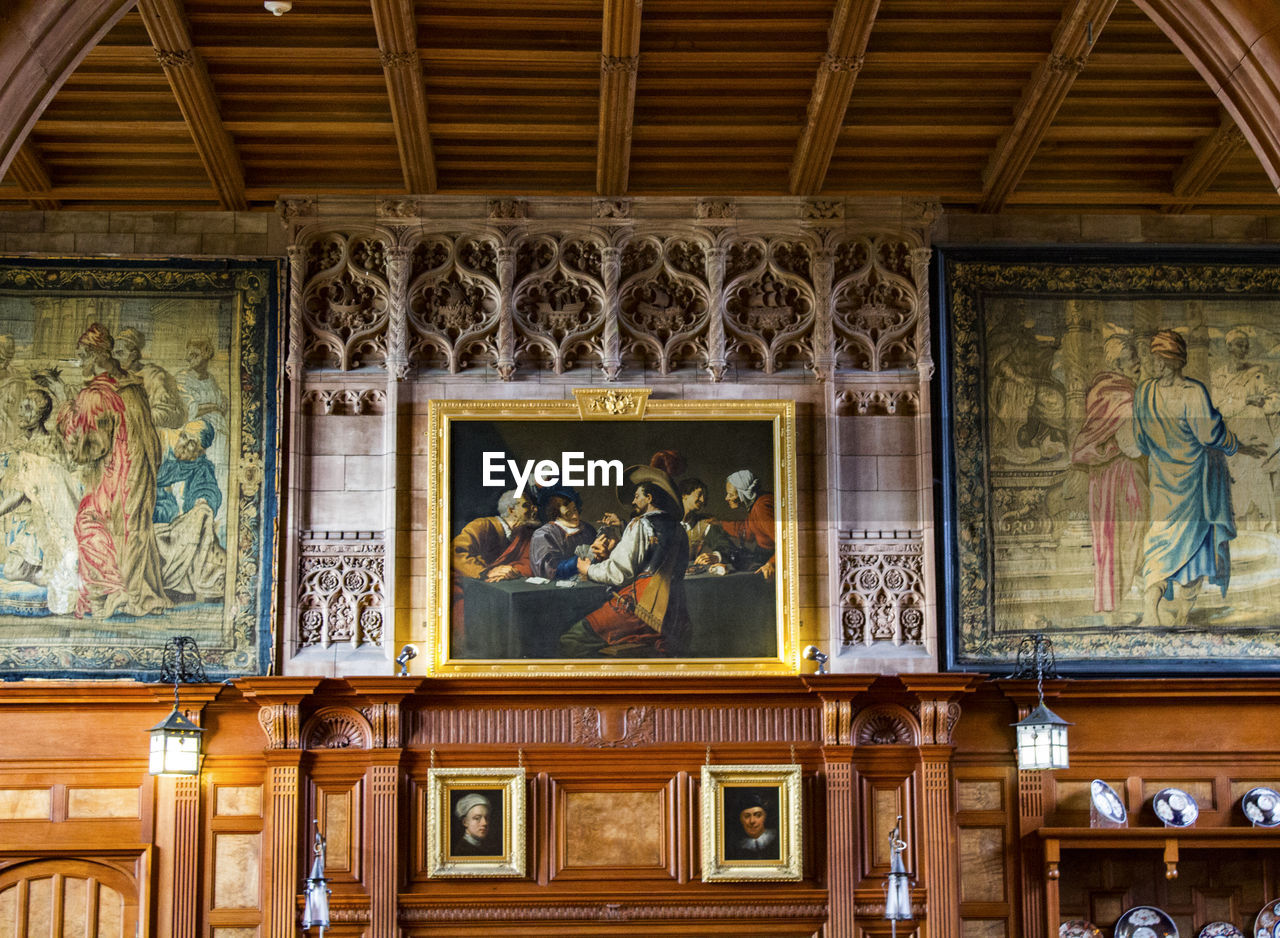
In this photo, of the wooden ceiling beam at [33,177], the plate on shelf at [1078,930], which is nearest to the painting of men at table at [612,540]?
the plate on shelf at [1078,930]

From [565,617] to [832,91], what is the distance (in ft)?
12.6

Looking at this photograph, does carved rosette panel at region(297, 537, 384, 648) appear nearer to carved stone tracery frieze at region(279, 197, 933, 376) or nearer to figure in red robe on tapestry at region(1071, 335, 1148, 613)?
Answer: carved stone tracery frieze at region(279, 197, 933, 376)

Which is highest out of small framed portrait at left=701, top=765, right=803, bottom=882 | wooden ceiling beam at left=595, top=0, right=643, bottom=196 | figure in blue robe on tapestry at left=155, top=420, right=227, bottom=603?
wooden ceiling beam at left=595, top=0, right=643, bottom=196

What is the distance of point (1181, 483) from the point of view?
11422 millimetres

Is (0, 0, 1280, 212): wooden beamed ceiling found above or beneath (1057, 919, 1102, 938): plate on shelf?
above

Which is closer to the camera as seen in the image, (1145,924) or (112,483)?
(1145,924)

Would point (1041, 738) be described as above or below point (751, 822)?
above

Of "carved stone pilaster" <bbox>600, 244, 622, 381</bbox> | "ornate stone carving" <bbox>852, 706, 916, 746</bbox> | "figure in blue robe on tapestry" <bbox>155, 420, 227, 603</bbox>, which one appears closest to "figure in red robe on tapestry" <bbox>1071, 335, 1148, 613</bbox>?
"ornate stone carving" <bbox>852, 706, 916, 746</bbox>

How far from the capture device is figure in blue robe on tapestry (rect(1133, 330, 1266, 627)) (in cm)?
1129

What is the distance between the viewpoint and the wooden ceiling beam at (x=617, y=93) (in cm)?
951

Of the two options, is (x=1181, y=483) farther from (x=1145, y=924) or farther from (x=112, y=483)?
(x=112, y=483)

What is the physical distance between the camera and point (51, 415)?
11.2 meters

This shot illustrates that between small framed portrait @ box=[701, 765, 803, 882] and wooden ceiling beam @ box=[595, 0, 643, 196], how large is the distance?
4056mm

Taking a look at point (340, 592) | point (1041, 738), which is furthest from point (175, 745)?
point (1041, 738)
